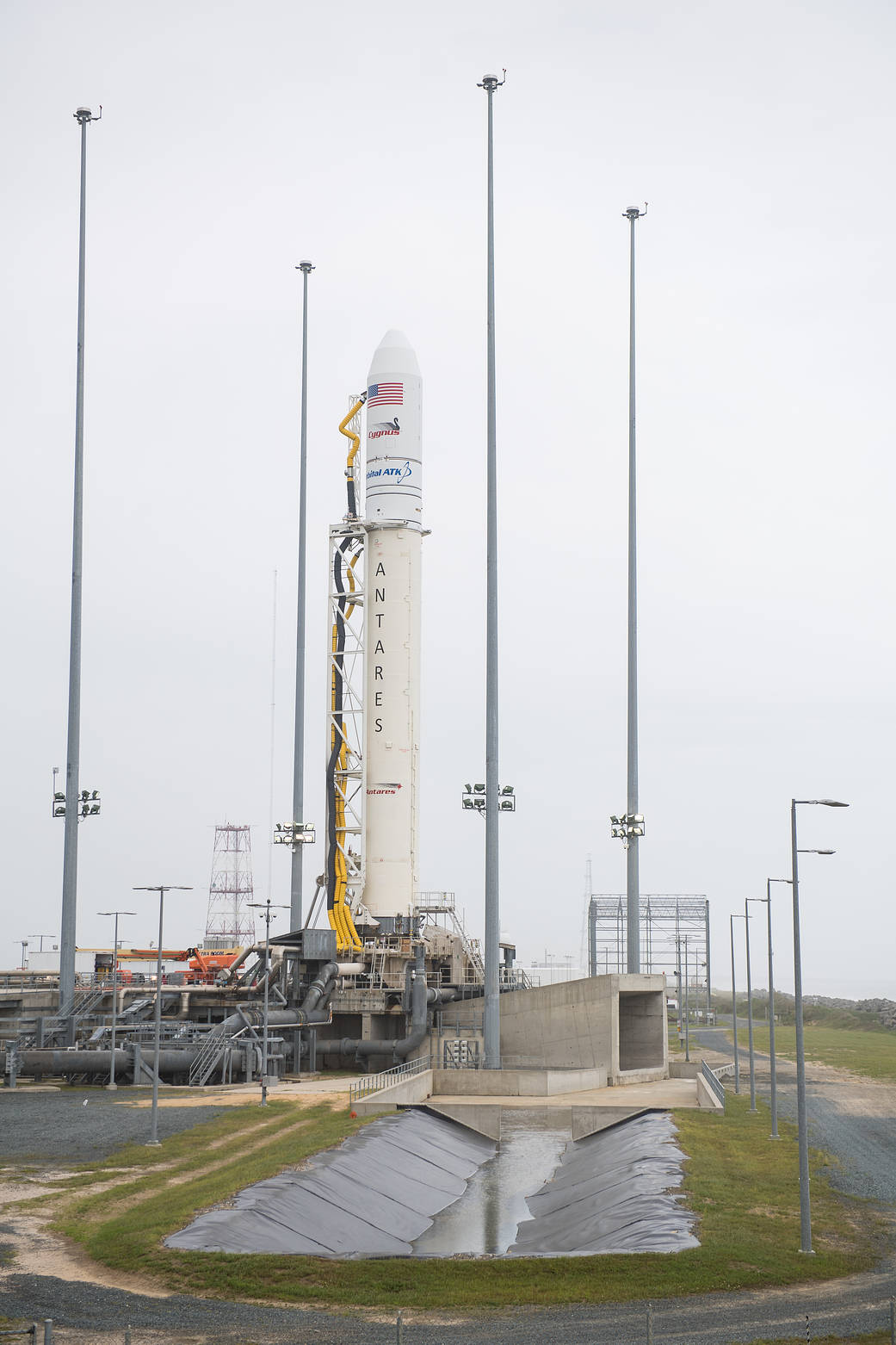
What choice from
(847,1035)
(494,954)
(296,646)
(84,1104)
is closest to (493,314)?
(296,646)

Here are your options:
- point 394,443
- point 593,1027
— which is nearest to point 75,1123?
point 593,1027

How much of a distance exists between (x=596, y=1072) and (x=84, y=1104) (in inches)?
958

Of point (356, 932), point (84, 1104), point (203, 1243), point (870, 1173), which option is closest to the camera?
point (203, 1243)

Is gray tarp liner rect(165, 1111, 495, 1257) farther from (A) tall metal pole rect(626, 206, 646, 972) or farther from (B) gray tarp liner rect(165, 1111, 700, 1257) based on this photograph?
(A) tall metal pole rect(626, 206, 646, 972)

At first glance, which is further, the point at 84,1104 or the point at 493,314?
the point at 493,314

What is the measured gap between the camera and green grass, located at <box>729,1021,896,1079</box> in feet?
270

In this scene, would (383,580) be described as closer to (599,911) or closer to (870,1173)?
(599,911)

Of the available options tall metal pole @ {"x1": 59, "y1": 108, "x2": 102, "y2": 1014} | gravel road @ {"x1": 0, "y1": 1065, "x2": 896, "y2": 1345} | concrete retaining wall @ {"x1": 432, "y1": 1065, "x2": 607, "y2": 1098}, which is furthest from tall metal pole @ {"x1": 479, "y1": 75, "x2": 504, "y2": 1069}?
gravel road @ {"x1": 0, "y1": 1065, "x2": 896, "y2": 1345}

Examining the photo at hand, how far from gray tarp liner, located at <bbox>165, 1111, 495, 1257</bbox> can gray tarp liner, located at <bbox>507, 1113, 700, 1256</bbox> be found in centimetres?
328

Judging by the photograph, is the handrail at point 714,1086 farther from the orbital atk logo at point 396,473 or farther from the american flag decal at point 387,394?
the american flag decal at point 387,394

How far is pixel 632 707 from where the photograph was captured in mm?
73688

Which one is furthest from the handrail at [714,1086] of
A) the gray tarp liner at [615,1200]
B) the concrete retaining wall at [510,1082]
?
the concrete retaining wall at [510,1082]

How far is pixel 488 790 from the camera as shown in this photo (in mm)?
67000

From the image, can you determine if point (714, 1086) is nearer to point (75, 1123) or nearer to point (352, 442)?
point (75, 1123)
